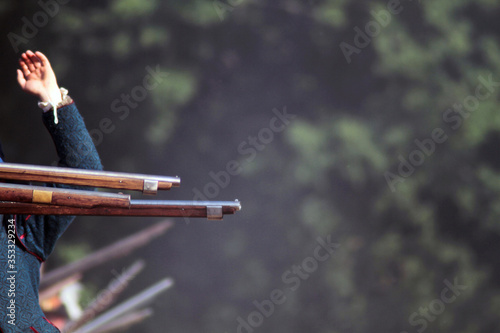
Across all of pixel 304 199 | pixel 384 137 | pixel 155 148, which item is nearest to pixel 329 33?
pixel 384 137

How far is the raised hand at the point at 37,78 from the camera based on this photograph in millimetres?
1737

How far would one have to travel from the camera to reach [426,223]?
4.20 meters

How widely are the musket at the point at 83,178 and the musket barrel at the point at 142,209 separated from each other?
0.04 meters

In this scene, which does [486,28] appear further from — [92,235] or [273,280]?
[92,235]

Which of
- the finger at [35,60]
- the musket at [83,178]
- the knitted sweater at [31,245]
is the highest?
the finger at [35,60]

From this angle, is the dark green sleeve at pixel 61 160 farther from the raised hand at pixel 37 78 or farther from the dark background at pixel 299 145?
the dark background at pixel 299 145

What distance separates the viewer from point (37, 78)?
175 cm

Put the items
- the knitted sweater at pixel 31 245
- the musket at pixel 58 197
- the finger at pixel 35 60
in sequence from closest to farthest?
the musket at pixel 58 197 → the knitted sweater at pixel 31 245 → the finger at pixel 35 60

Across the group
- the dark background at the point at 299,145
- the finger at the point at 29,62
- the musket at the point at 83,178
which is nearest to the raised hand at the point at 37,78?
the finger at the point at 29,62

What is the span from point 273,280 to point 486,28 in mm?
2391

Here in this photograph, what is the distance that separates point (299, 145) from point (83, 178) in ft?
8.70

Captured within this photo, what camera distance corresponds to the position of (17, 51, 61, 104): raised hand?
1.74 meters

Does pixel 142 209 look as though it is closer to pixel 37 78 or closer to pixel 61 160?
pixel 61 160

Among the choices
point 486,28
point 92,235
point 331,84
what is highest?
point 486,28
